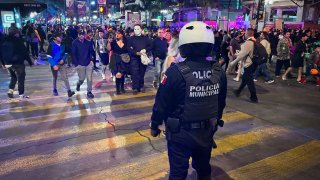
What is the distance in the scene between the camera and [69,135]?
19.0ft

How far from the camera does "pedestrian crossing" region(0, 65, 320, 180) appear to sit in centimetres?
437

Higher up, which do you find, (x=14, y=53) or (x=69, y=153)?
(x=14, y=53)

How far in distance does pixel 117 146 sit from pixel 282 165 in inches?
106

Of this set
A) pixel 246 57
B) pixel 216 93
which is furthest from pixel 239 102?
pixel 216 93

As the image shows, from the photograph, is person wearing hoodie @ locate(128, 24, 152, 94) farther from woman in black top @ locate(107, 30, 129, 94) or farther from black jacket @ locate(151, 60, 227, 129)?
black jacket @ locate(151, 60, 227, 129)

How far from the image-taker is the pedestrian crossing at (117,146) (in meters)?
4.37

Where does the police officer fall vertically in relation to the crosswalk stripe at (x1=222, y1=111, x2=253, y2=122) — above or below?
above

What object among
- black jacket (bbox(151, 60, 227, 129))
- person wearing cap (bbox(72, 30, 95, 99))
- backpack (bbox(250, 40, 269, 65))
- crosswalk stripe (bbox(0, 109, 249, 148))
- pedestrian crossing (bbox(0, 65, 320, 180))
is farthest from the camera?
person wearing cap (bbox(72, 30, 95, 99))

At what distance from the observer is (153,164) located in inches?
181

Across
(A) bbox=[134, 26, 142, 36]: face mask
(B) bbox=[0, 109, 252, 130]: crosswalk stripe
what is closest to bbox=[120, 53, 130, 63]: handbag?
(A) bbox=[134, 26, 142, 36]: face mask

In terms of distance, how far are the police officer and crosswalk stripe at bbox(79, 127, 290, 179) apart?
1465 millimetres

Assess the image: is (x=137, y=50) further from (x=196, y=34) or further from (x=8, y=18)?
(x=8, y=18)

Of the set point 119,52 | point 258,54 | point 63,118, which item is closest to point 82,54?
point 119,52

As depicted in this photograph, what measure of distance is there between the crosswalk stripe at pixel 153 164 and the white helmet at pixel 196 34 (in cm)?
216
